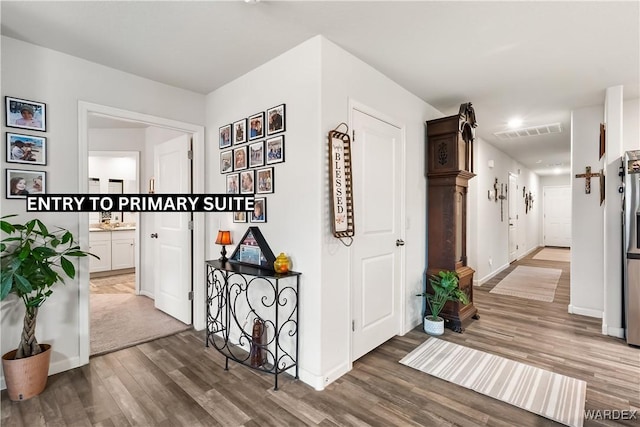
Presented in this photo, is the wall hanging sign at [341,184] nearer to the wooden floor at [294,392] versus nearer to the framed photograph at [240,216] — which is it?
the framed photograph at [240,216]

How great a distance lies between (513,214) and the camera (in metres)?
6.92

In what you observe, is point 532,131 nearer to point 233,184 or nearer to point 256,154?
point 256,154

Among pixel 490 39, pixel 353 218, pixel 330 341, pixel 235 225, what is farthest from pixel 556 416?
pixel 235 225

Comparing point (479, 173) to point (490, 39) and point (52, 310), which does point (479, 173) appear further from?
point (52, 310)

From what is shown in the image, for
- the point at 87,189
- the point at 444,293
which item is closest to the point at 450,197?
the point at 444,293

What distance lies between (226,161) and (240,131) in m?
0.34

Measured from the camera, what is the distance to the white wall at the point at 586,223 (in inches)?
141

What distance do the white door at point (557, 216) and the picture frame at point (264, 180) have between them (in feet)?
34.8

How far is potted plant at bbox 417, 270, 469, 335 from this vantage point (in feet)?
10.1

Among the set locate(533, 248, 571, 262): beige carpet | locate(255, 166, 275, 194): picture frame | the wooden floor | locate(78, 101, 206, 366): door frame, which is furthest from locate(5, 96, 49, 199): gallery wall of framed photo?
locate(533, 248, 571, 262): beige carpet

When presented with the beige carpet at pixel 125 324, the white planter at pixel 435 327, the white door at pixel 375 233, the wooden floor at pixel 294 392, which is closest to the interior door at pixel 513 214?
the wooden floor at pixel 294 392

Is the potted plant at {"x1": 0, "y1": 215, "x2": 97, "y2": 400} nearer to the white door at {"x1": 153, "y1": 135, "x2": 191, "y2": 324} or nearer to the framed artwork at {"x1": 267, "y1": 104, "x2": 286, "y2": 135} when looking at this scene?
the white door at {"x1": 153, "y1": 135, "x2": 191, "y2": 324}

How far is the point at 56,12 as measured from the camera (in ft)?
6.24

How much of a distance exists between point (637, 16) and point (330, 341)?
2.87 metres
